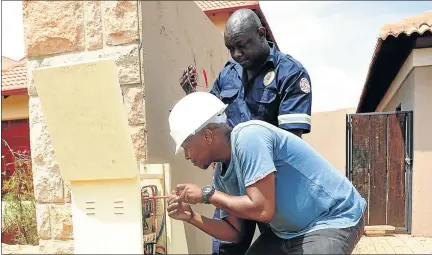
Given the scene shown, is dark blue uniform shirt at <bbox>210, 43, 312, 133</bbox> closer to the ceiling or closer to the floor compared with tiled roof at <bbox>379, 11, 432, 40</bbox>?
closer to the floor

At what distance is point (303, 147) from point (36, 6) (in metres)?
1.96

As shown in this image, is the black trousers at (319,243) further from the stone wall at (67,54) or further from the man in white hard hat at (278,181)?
the stone wall at (67,54)

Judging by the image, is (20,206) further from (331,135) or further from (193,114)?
(331,135)

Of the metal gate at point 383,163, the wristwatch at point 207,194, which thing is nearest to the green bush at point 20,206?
the wristwatch at point 207,194

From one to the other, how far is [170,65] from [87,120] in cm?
109

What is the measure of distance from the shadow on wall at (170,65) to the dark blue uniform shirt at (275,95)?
0.49m

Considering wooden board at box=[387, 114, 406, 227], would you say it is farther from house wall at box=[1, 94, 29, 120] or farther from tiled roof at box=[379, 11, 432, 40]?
house wall at box=[1, 94, 29, 120]

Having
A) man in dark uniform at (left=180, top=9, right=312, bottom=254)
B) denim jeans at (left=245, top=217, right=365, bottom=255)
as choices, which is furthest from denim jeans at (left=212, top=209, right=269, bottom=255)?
denim jeans at (left=245, top=217, right=365, bottom=255)

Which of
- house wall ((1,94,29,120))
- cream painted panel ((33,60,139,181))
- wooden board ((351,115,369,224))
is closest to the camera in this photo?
cream painted panel ((33,60,139,181))

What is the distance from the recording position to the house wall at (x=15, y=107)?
19.9 ft

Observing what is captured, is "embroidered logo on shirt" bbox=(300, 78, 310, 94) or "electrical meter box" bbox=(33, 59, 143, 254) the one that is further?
"embroidered logo on shirt" bbox=(300, 78, 310, 94)

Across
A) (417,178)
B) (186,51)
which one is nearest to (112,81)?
(186,51)

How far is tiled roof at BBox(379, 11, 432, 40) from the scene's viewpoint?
2200mm

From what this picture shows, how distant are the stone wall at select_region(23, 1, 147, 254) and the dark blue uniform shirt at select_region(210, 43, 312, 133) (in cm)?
58
